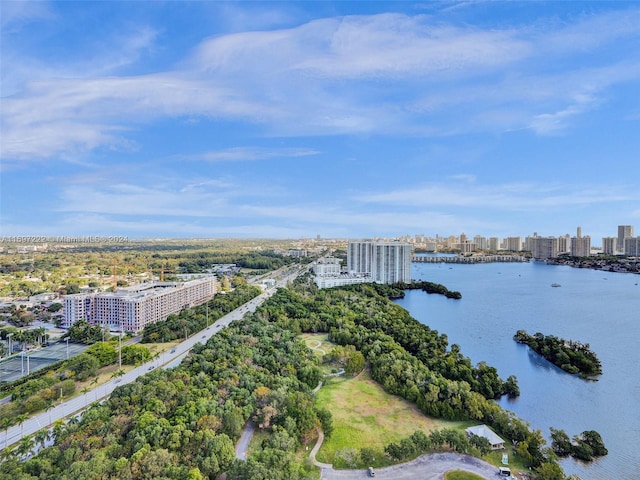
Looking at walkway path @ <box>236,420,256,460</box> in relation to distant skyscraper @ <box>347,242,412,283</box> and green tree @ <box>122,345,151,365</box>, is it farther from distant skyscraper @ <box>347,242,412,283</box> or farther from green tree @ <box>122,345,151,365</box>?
distant skyscraper @ <box>347,242,412,283</box>

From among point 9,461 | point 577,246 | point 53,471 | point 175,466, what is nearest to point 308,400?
point 175,466

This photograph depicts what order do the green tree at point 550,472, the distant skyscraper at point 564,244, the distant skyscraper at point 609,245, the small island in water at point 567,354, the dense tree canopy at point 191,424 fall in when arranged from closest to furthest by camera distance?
1. the dense tree canopy at point 191,424
2. the green tree at point 550,472
3. the small island in water at point 567,354
4. the distant skyscraper at point 609,245
5. the distant skyscraper at point 564,244

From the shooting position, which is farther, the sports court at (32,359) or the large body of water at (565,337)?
the sports court at (32,359)

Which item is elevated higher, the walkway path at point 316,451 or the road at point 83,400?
the walkway path at point 316,451

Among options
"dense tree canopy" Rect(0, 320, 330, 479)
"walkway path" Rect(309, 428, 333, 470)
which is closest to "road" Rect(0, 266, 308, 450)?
"dense tree canopy" Rect(0, 320, 330, 479)

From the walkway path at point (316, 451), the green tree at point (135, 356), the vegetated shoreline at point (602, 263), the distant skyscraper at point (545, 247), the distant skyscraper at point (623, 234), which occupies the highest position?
the distant skyscraper at point (623, 234)

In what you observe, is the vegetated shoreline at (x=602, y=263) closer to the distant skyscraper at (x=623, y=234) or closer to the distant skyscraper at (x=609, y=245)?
the distant skyscraper at (x=623, y=234)

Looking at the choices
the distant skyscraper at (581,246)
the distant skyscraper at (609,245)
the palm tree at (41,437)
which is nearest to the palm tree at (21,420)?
the palm tree at (41,437)
